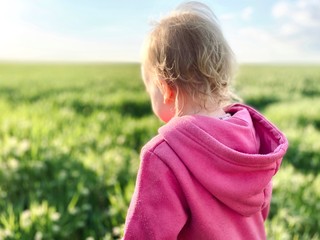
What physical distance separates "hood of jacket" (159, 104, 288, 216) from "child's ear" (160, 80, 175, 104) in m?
0.11

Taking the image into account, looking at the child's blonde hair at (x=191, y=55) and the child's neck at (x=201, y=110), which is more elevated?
the child's blonde hair at (x=191, y=55)

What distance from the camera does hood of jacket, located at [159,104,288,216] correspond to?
1967 mm

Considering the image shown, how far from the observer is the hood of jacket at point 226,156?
197 cm

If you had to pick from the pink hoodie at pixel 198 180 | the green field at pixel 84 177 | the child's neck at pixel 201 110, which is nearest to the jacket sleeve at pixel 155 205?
the pink hoodie at pixel 198 180

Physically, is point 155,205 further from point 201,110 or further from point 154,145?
point 201,110

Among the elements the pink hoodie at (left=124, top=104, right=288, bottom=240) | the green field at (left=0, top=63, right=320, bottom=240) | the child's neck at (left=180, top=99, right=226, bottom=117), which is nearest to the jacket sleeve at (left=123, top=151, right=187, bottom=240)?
the pink hoodie at (left=124, top=104, right=288, bottom=240)

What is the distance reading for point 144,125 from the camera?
6.00 metres

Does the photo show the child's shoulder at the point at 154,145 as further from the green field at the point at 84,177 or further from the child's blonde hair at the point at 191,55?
the green field at the point at 84,177

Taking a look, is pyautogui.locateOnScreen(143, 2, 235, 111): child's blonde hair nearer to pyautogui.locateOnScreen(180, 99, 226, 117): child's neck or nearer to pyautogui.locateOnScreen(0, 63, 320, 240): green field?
pyautogui.locateOnScreen(180, 99, 226, 117): child's neck

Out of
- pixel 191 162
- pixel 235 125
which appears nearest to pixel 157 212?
pixel 191 162

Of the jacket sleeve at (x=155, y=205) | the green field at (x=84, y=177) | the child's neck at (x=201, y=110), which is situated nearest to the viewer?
the jacket sleeve at (x=155, y=205)

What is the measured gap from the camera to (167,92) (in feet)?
6.82

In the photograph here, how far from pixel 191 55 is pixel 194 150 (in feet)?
1.11

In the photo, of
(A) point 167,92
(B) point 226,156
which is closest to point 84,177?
(A) point 167,92
